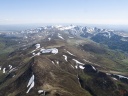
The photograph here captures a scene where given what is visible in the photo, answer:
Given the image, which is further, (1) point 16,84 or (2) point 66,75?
(2) point 66,75

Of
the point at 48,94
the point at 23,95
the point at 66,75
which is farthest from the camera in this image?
the point at 66,75

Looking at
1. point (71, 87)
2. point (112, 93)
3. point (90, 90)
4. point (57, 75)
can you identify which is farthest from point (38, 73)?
point (112, 93)

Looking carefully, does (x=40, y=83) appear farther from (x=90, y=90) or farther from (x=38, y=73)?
(x=90, y=90)

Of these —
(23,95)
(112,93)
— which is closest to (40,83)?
(23,95)

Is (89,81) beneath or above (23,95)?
beneath

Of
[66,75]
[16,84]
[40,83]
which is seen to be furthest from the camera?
[66,75]

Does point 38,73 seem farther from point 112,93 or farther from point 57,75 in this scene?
point 112,93

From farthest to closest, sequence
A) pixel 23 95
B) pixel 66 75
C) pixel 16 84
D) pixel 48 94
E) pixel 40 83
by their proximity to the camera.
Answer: pixel 66 75, pixel 16 84, pixel 40 83, pixel 23 95, pixel 48 94

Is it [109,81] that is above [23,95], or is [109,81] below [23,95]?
below

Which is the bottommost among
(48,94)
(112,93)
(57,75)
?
(112,93)
